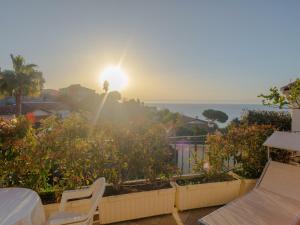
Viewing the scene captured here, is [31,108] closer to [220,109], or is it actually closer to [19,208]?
[19,208]

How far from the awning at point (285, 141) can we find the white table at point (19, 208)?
3510 millimetres

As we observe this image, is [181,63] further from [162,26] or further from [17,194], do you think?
[17,194]

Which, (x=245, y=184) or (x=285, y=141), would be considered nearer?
(x=285, y=141)

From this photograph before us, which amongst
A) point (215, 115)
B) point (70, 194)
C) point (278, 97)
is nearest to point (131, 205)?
point (70, 194)

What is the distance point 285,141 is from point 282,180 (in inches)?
24.9

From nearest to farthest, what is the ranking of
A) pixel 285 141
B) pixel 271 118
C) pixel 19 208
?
pixel 19 208 < pixel 285 141 < pixel 271 118

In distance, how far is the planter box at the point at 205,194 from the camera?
3.77m

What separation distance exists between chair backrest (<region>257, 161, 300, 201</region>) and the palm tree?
22.5m

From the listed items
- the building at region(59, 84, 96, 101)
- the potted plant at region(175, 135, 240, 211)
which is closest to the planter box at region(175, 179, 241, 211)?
the potted plant at region(175, 135, 240, 211)

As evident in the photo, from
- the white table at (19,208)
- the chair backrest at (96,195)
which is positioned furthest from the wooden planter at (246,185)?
the white table at (19,208)

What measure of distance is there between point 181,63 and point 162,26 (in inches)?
167

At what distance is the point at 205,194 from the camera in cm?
392

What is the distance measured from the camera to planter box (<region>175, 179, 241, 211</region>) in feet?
12.4

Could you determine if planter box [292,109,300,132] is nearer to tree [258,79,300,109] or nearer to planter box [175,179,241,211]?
tree [258,79,300,109]
